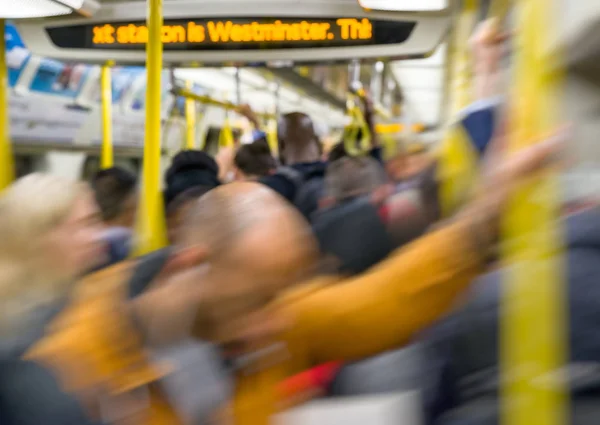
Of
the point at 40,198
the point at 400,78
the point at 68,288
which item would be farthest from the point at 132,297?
the point at 400,78

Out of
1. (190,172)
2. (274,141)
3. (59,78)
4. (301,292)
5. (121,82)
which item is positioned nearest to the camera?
(301,292)

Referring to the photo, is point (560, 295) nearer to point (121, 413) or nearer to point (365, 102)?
point (121, 413)

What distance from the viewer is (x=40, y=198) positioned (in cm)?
154

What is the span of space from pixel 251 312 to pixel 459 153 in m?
0.82

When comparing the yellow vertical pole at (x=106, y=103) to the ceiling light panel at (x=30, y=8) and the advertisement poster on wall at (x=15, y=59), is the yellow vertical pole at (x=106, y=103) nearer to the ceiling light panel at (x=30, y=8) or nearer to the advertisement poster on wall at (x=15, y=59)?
the ceiling light panel at (x=30, y=8)

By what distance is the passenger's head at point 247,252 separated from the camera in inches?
49.2

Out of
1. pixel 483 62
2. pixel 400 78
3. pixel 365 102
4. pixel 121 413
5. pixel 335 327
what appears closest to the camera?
pixel 121 413

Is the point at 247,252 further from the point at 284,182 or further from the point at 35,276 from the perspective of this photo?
the point at 284,182

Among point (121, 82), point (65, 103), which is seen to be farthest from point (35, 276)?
point (121, 82)

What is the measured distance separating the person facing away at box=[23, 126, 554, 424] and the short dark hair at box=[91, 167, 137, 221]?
4.69ft

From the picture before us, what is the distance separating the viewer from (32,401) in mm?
1211

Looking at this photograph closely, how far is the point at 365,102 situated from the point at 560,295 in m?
3.29

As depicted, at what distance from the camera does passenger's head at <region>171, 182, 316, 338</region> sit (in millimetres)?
1249

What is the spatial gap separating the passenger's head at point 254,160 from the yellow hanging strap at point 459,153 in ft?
3.64
